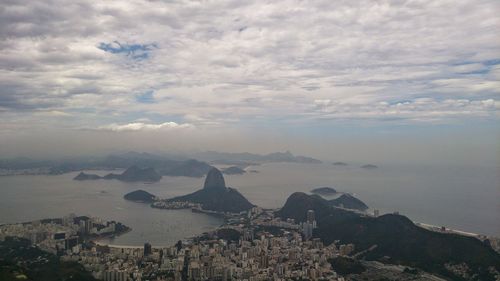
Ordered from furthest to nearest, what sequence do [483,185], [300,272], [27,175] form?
[27,175]
[483,185]
[300,272]

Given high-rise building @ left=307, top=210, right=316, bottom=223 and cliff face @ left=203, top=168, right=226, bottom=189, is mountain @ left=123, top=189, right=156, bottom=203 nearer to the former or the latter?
cliff face @ left=203, top=168, right=226, bottom=189

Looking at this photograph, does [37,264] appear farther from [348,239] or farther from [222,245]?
[348,239]

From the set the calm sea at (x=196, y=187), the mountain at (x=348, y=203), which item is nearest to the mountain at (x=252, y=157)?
the calm sea at (x=196, y=187)

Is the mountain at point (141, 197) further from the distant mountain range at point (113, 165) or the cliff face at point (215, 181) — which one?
the distant mountain range at point (113, 165)

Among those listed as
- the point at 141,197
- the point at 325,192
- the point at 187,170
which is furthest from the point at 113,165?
the point at 325,192

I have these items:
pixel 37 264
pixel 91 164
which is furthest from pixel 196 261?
pixel 91 164

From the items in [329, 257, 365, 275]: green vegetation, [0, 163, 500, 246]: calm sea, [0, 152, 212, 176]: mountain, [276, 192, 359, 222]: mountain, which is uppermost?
[0, 152, 212, 176]: mountain

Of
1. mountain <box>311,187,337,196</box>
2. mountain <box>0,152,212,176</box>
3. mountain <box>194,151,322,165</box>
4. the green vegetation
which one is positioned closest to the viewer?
the green vegetation

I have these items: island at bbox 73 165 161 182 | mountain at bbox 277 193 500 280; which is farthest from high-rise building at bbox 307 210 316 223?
island at bbox 73 165 161 182

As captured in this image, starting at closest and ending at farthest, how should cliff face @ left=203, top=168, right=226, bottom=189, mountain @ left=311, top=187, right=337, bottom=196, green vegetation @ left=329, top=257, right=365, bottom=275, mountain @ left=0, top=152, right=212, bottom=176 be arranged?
green vegetation @ left=329, top=257, right=365, bottom=275
cliff face @ left=203, top=168, right=226, bottom=189
mountain @ left=311, top=187, right=337, bottom=196
mountain @ left=0, top=152, right=212, bottom=176
